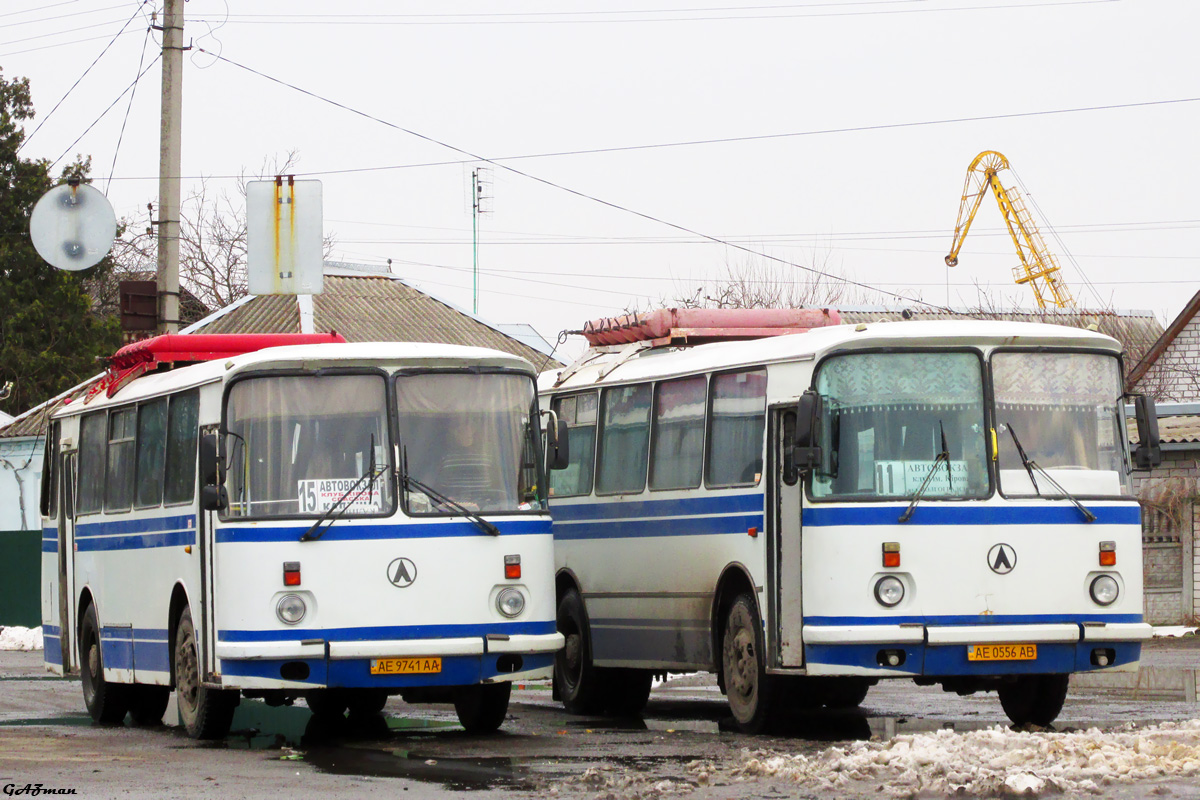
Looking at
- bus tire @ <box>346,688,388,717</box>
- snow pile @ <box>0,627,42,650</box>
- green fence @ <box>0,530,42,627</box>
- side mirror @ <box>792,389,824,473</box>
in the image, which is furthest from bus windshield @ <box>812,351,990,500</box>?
green fence @ <box>0,530,42,627</box>

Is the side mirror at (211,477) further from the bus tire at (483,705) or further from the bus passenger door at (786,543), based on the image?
the bus passenger door at (786,543)

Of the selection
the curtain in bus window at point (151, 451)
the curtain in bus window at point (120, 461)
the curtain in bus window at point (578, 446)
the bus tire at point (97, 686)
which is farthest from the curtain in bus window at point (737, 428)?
the bus tire at point (97, 686)

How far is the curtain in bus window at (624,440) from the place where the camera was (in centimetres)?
1722

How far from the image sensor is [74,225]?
22969 millimetres

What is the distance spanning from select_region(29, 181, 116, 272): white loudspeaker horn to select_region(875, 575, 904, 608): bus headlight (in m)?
11.9

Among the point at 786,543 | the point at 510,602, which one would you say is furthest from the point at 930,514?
the point at 510,602

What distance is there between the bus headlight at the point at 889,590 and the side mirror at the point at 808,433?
2.92 feet

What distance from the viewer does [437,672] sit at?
14172 millimetres

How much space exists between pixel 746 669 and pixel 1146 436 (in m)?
3.28

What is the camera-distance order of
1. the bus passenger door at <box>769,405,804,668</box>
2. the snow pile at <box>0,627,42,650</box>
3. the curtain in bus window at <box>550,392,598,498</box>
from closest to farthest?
the bus passenger door at <box>769,405,804,668</box> → the curtain in bus window at <box>550,392,598,498</box> → the snow pile at <box>0,627,42,650</box>

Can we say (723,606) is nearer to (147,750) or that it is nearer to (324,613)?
(324,613)

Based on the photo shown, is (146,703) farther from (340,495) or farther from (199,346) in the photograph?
(340,495)

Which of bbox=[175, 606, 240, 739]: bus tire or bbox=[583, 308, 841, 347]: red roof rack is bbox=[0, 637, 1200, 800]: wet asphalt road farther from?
bbox=[583, 308, 841, 347]: red roof rack

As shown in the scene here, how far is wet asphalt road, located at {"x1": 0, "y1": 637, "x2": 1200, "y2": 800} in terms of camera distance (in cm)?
1134
